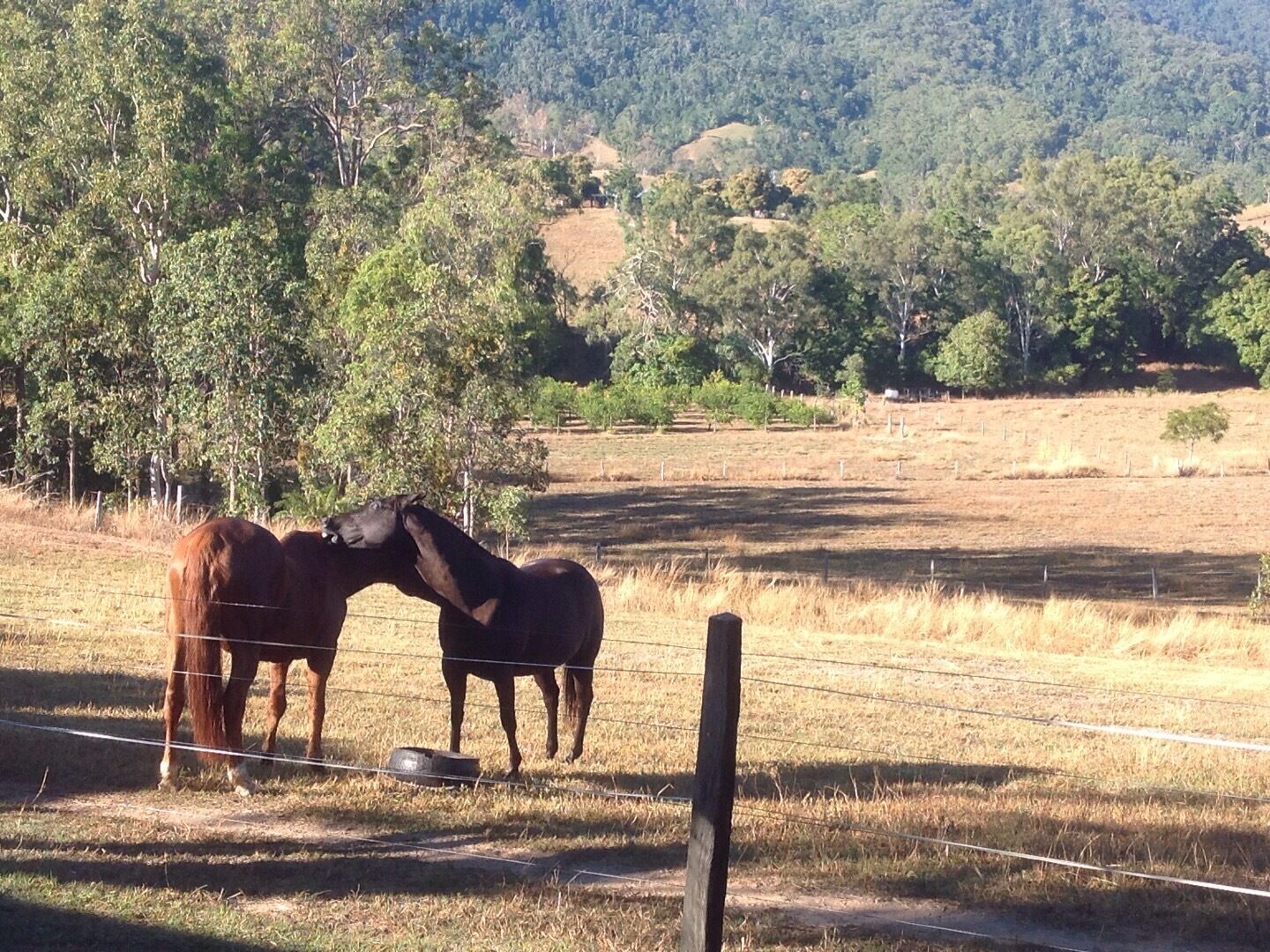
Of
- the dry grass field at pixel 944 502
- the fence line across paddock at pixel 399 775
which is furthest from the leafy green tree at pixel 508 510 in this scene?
the fence line across paddock at pixel 399 775

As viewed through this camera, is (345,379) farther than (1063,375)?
No

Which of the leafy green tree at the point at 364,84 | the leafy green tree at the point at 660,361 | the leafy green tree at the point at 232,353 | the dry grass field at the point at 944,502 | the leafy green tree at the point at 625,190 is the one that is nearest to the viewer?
the leafy green tree at the point at 232,353

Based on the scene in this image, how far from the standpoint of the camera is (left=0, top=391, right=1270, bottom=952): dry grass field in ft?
22.4

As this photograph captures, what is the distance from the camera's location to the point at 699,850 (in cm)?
546

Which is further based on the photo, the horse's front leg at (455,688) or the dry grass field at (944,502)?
the dry grass field at (944,502)

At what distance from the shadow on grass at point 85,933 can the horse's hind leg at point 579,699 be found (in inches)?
166

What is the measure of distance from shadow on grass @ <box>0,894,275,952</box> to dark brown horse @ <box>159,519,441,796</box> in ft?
7.50

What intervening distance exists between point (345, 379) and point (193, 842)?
2278 centimetres

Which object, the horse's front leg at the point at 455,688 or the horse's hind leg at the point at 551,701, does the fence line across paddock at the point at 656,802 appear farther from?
the horse's hind leg at the point at 551,701

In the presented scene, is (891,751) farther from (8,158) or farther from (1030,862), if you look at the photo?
(8,158)

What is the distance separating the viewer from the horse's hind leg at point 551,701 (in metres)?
10.2

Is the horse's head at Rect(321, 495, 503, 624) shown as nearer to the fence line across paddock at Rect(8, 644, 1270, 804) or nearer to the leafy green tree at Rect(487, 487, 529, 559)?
the fence line across paddock at Rect(8, 644, 1270, 804)

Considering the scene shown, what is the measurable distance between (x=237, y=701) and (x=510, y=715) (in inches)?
65.1

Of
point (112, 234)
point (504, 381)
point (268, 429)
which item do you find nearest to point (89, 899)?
point (504, 381)
